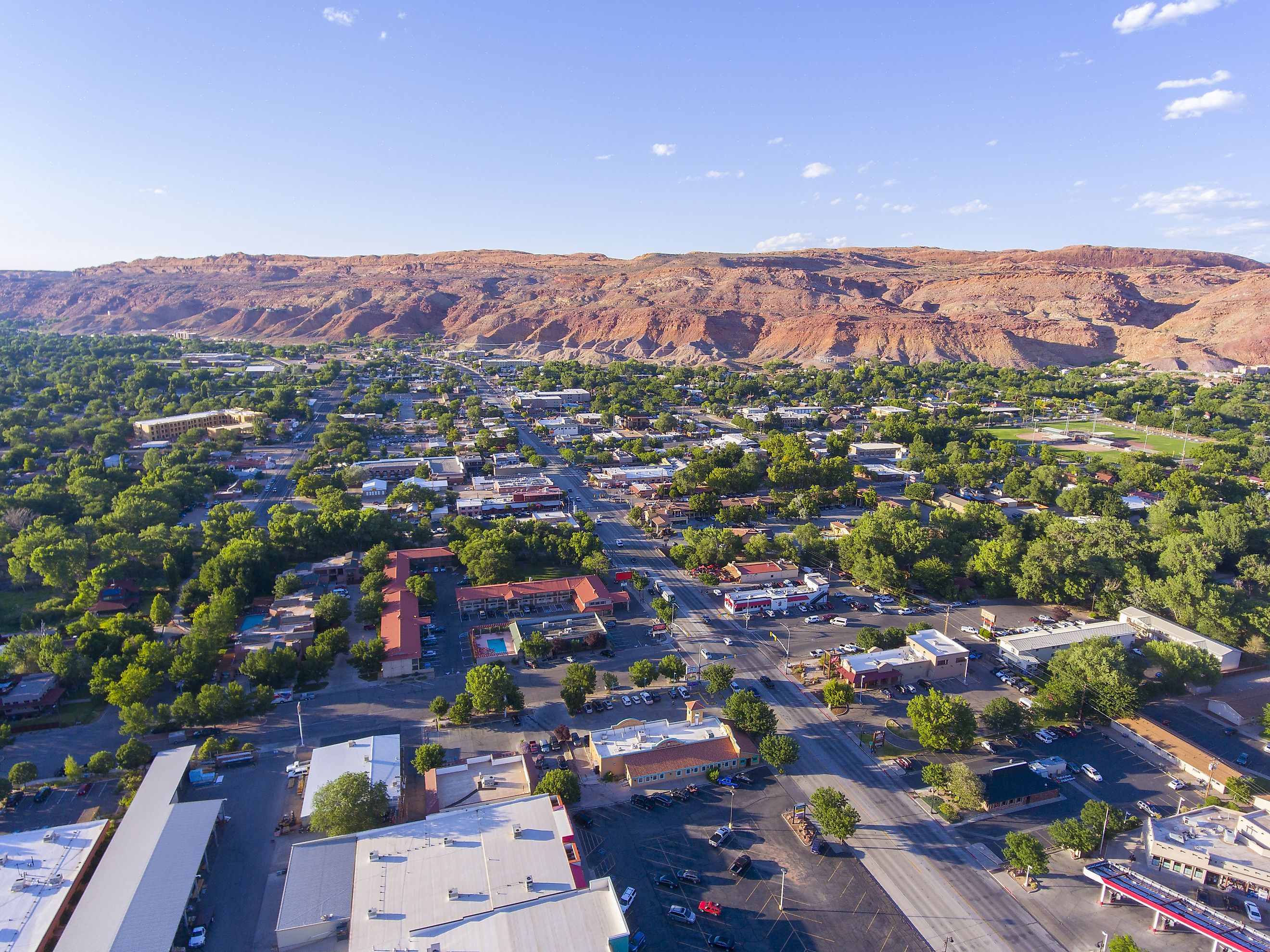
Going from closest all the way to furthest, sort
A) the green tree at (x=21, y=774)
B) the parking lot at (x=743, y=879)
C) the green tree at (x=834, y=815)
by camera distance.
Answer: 1. the parking lot at (x=743, y=879)
2. the green tree at (x=834, y=815)
3. the green tree at (x=21, y=774)

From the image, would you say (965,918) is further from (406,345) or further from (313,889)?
(406,345)

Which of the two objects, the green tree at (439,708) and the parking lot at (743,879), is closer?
the parking lot at (743,879)

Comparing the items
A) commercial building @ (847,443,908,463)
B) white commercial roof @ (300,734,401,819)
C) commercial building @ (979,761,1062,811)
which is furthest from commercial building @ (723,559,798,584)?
commercial building @ (847,443,908,463)

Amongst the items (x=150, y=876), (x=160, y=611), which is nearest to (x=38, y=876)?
(x=150, y=876)

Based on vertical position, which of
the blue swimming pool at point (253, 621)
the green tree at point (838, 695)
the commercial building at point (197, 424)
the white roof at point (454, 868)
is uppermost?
the commercial building at point (197, 424)

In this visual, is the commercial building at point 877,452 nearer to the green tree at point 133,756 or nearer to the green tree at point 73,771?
the green tree at point 133,756

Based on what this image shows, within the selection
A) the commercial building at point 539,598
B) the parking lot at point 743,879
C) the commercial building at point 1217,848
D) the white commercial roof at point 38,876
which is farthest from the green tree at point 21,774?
the commercial building at point 1217,848

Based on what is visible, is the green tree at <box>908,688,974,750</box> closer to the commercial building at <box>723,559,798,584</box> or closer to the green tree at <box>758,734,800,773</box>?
the green tree at <box>758,734,800,773</box>
